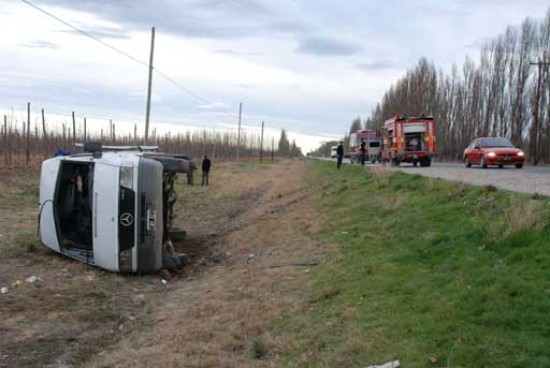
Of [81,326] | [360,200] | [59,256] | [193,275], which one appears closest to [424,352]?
[81,326]

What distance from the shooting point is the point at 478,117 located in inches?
2739

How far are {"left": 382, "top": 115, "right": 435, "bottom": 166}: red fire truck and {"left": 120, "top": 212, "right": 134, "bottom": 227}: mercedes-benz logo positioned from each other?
Result: 2566 centimetres

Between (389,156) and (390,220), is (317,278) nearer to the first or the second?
(390,220)

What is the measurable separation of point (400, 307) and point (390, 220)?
571 centimetres

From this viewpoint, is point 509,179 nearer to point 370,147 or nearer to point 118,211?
point 118,211

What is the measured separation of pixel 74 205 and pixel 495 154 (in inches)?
758

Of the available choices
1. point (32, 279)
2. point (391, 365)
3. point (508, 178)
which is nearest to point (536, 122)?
point (508, 178)

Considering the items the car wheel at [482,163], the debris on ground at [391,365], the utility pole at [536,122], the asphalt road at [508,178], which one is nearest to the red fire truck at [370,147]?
the utility pole at [536,122]

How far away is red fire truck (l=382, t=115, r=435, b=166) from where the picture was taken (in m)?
34.1

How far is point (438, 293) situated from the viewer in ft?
21.9

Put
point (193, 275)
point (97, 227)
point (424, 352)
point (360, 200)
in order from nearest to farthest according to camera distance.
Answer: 1. point (424, 352)
2. point (97, 227)
3. point (193, 275)
4. point (360, 200)

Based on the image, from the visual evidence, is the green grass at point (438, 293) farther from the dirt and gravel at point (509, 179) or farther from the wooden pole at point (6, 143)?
the wooden pole at point (6, 143)

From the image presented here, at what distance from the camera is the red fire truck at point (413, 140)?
3412 centimetres

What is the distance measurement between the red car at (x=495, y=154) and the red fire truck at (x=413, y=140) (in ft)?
16.8
